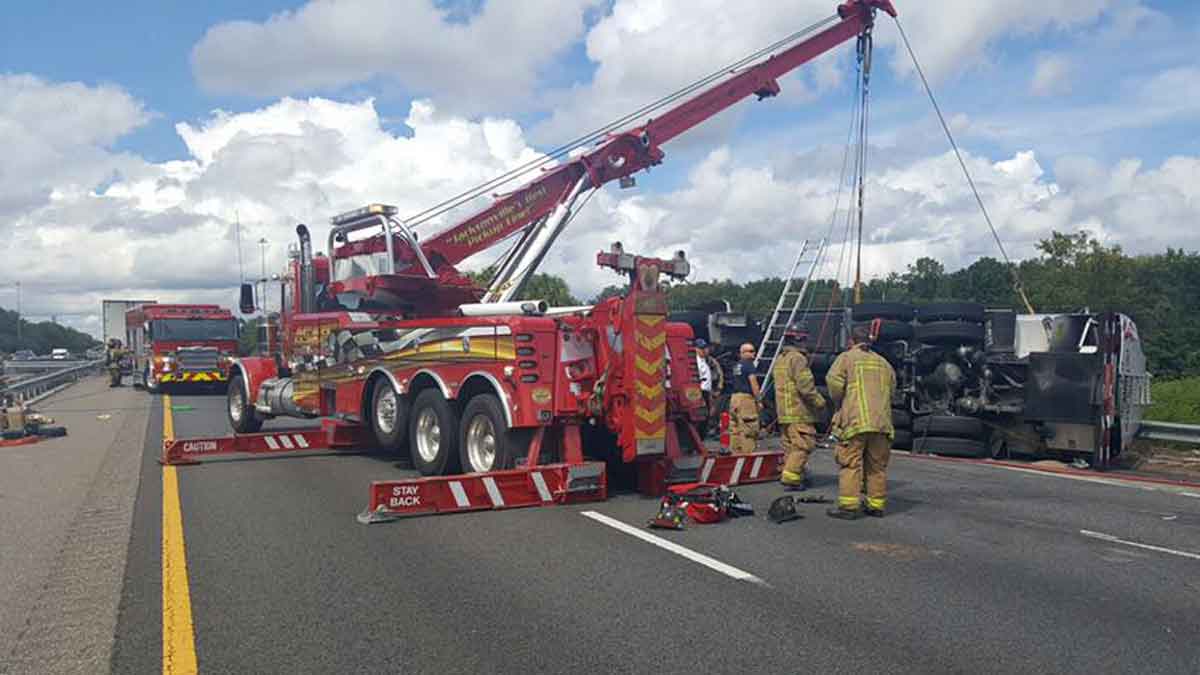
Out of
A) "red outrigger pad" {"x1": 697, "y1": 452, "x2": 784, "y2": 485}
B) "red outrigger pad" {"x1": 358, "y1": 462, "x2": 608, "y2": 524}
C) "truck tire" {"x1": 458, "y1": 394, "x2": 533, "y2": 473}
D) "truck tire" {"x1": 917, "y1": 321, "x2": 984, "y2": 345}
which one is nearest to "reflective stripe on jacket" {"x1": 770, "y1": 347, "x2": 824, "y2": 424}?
"red outrigger pad" {"x1": 697, "y1": 452, "x2": 784, "y2": 485}

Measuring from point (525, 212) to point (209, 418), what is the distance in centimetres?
900

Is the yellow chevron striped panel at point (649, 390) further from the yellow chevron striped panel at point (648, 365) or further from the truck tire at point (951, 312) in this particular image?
the truck tire at point (951, 312)

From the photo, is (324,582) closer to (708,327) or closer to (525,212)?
(525,212)

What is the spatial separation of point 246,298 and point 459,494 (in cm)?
813

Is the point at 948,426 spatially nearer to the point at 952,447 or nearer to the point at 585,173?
the point at 952,447

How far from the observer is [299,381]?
1415 cm

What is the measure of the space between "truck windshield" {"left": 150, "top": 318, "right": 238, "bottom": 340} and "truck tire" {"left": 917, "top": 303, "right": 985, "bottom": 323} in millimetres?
22391

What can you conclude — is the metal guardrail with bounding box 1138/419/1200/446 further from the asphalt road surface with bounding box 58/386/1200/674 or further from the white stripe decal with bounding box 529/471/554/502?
the white stripe decal with bounding box 529/471/554/502

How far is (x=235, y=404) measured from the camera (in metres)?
16.4

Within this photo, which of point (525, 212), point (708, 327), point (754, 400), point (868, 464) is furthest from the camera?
point (708, 327)

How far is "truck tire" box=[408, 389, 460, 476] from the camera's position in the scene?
10.4 meters

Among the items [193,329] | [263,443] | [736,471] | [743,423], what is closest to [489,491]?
[736,471]

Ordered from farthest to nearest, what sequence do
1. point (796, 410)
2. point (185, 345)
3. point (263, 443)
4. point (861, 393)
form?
point (185, 345) → point (263, 443) → point (796, 410) → point (861, 393)

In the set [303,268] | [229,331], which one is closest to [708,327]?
[303,268]
